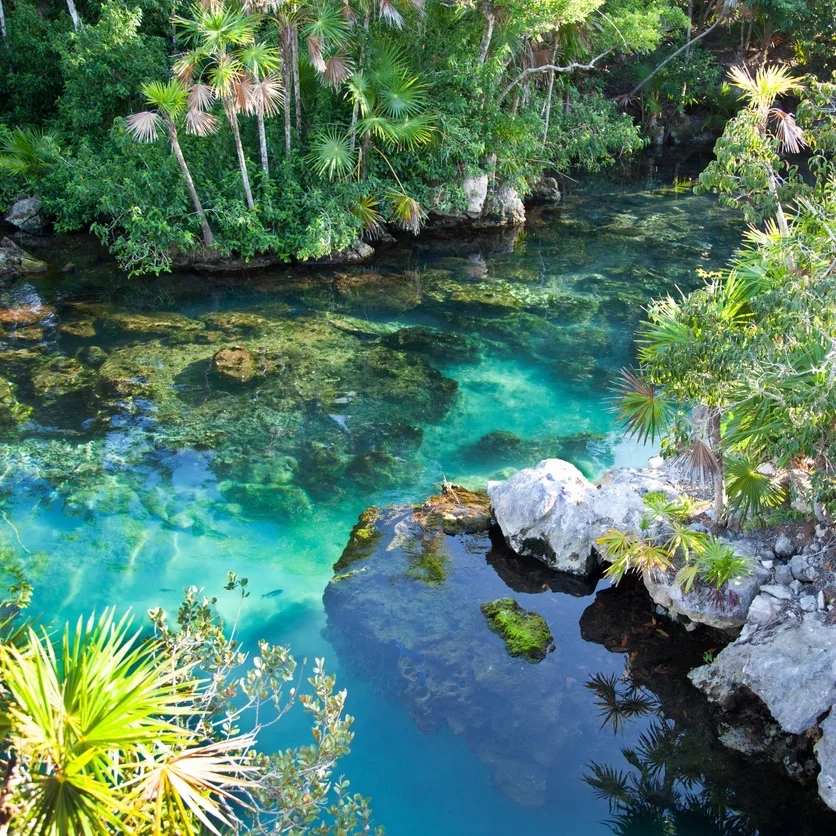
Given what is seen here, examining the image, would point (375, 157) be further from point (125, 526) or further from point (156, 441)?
point (125, 526)

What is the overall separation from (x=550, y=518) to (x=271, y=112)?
11.9m

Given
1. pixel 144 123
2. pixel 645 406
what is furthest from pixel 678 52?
pixel 645 406

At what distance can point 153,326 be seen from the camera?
16.7 m

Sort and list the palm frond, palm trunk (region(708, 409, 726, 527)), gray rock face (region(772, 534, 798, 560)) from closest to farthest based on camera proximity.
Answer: palm trunk (region(708, 409, 726, 527)) → gray rock face (region(772, 534, 798, 560)) → the palm frond

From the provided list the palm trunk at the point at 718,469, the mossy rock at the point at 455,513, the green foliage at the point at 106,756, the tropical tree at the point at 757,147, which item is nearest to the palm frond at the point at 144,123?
the mossy rock at the point at 455,513

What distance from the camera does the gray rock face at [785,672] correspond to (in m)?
7.25

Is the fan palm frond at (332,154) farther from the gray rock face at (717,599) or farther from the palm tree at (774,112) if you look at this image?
the gray rock face at (717,599)

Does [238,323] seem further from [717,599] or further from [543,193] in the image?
[543,193]

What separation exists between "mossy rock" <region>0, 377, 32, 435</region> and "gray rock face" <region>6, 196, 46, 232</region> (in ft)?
27.5

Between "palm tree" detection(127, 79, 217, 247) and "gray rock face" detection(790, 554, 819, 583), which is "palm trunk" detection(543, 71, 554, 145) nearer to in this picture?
"palm tree" detection(127, 79, 217, 247)

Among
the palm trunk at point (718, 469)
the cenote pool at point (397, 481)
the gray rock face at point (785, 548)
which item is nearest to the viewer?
the cenote pool at point (397, 481)

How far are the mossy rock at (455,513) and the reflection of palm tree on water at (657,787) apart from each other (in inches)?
122

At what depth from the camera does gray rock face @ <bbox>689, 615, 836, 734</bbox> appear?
7246mm

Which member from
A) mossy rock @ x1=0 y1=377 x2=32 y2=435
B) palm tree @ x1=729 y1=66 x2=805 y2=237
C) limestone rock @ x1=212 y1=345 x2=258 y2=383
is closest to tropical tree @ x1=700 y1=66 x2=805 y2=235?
palm tree @ x1=729 y1=66 x2=805 y2=237
